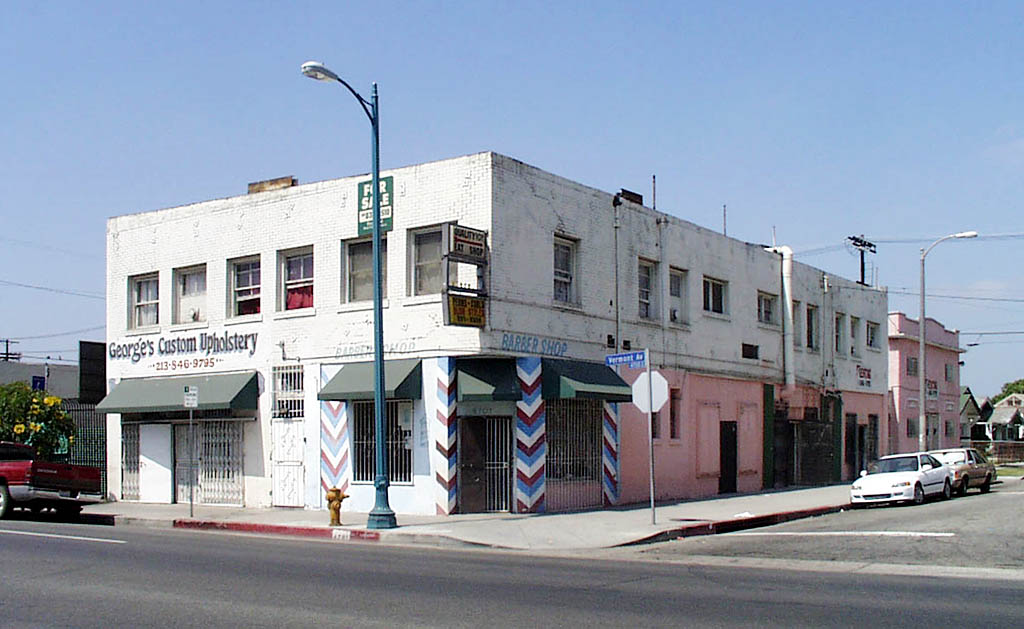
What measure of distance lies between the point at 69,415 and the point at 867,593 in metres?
24.3

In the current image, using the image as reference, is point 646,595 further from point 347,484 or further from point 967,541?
point 347,484

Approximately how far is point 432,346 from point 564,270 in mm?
3885

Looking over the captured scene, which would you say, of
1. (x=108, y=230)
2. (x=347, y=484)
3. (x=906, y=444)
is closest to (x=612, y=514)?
(x=347, y=484)

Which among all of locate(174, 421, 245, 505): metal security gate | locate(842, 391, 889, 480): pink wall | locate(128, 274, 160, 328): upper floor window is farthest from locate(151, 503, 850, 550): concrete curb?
locate(842, 391, 889, 480): pink wall

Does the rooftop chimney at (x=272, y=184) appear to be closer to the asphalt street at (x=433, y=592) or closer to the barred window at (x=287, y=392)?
the barred window at (x=287, y=392)

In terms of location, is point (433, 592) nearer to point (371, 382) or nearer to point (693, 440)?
point (371, 382)

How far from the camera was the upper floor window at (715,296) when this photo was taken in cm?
2988

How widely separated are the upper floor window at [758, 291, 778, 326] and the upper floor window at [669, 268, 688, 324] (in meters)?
5.40

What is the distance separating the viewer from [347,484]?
23.8 m

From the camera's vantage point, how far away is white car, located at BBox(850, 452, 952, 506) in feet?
88.4

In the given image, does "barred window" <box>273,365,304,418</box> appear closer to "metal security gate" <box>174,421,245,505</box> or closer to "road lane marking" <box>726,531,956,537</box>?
"metal security gate" <box>174,421,245,505</box>

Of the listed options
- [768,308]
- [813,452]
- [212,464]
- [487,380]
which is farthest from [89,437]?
[813,452]

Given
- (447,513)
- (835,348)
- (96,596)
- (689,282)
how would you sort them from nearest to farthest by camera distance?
(96,596) → (447,513) → (689,282) → (835,348)

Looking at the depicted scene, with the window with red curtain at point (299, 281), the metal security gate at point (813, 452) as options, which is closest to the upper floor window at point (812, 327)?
the metal security gate at point (813, 452)
